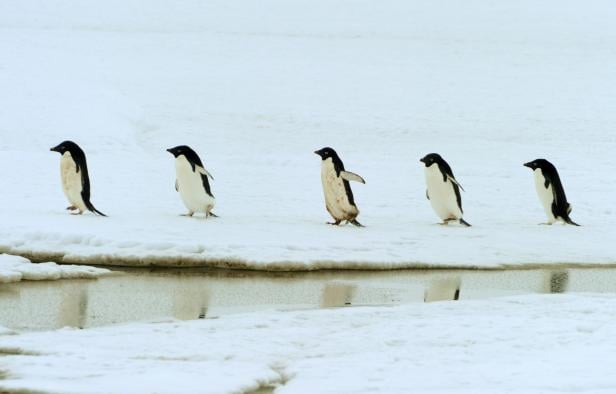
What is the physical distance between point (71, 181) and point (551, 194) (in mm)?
4833

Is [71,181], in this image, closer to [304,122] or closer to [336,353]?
[336,353]

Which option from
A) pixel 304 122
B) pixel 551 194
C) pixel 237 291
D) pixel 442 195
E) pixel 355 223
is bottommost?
pixel 237 291

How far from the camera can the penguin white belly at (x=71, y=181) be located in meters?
11.5

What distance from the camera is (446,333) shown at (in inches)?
Result: 263

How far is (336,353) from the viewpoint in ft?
20.5

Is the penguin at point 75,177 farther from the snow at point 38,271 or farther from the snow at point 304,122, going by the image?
the snow at point 38,271

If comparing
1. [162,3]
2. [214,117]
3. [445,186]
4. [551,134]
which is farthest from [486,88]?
[445,186]

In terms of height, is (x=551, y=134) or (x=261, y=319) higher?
(x=551, y=134)

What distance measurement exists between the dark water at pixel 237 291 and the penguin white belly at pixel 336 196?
2189 millimetres

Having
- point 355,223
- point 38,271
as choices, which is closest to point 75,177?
point 355,223

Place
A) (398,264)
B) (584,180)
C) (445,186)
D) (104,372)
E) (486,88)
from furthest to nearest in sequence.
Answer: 1. (486,88)
2. (584,180)
3. (445,186)
4. (398,264)
5. (104,372)

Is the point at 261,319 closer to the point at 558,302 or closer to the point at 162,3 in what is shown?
the point at 558,302

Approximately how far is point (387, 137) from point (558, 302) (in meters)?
14.9

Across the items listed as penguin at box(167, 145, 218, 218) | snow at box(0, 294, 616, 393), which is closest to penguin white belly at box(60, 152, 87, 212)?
penguin at box(167, 145, 218, 218)
